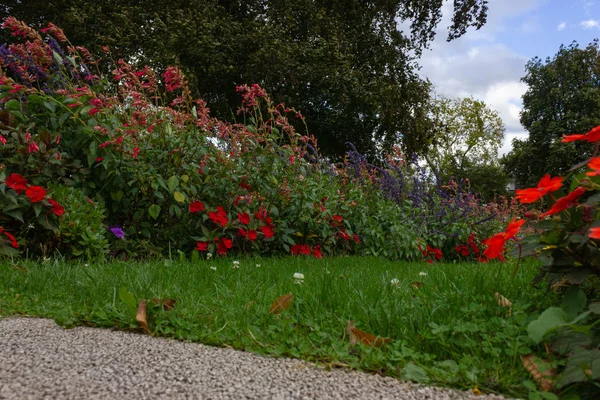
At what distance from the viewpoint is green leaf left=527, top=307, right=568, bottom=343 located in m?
1.36

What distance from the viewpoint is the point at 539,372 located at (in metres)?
1.39

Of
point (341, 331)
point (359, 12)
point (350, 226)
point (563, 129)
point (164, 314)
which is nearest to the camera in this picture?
point (341, 331)

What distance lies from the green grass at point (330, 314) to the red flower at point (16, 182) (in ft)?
2.49

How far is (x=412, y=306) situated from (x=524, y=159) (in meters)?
30.5

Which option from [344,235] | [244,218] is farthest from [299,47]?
[244,218]

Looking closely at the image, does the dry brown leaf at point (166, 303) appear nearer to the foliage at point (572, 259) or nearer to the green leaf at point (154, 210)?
→ the foliage at point (572, 259)

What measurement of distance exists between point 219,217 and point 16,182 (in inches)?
59.0

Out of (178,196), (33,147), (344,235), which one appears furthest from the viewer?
(344,235)

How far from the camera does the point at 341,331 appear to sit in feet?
5.93

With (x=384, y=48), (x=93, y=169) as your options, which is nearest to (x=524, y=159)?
(x=384, y=48)

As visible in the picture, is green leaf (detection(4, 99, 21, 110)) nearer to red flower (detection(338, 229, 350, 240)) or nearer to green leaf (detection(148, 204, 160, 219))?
green leaf (detection(148, 204, 160, 219))

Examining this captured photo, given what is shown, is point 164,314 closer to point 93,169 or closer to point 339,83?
point 93,169

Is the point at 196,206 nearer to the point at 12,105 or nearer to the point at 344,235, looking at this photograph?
the point at 344,235

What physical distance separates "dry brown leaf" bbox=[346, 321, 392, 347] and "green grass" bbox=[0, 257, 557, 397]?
0.12 feet
